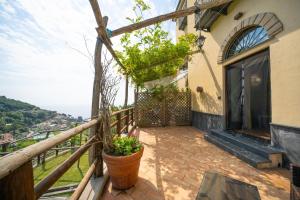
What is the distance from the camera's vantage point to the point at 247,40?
13.7ft

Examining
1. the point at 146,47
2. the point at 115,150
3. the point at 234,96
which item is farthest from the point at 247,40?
the point at 115,150

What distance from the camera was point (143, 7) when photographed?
5.23 metres

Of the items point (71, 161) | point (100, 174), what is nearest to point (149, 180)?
point (100, 174)

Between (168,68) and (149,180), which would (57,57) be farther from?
(168,68)

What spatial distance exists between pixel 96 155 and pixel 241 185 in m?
1.90

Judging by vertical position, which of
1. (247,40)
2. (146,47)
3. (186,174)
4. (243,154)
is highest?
(146,47)

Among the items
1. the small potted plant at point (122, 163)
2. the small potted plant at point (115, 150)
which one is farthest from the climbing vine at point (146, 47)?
the small potted plant at point (122, 163)

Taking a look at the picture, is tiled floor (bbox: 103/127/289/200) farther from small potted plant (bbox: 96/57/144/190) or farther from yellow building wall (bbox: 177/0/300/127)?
yellow building wall (bbox: 177/0/300/127)

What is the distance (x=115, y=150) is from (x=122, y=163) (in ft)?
0.86

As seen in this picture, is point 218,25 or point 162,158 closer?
point 162,158

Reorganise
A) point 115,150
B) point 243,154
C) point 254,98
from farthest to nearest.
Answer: point 254,98 < point 243,154 < point 115,150

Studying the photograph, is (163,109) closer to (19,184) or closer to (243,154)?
(243,154)

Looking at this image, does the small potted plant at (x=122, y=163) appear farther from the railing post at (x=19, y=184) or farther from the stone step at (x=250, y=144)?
the stone step at (x=250, y=144)

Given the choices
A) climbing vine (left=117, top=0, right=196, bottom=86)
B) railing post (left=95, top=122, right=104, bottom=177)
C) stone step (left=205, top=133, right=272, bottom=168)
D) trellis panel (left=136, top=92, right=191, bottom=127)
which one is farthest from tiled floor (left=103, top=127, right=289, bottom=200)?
trellis panel (left=136, top=92, right=191, bottom=127)
